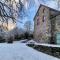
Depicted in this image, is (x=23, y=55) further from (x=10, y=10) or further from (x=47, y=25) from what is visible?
(x=47, y=25)

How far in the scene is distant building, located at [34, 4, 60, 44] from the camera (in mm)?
24850

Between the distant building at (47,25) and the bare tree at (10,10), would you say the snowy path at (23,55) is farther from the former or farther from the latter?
the distant building at (47,25)

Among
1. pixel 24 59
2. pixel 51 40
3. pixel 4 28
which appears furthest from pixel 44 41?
pixel 4 28

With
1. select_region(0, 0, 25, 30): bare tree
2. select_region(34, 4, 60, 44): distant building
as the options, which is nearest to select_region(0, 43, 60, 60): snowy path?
select_region(0, 0, 25, 30): bare tree

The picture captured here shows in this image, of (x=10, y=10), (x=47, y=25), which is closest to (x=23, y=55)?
(x=10, y=10)

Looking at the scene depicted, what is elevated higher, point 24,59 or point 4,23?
point 4,23

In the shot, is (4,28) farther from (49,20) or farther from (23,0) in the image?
(49,20)

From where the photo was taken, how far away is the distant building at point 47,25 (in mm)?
24850

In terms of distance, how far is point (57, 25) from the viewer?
24.9 m

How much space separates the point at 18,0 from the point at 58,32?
18.0 meters

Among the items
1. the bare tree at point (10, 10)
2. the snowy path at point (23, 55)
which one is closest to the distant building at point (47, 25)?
the snowy path at point (23, 55)

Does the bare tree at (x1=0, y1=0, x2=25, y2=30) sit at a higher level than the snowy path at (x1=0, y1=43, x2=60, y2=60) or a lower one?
higher

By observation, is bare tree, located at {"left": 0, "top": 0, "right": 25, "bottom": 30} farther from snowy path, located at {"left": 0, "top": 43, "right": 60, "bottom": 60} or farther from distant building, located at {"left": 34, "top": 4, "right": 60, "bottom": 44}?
distant building, located at {"left": 34, "top": 4, "right": 60, "bottom": 44}

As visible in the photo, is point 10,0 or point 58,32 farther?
point 58,32
